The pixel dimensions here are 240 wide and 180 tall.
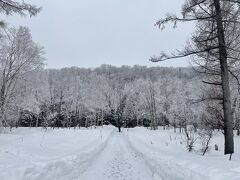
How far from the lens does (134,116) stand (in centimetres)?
9531

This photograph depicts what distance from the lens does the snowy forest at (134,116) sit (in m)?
10.2

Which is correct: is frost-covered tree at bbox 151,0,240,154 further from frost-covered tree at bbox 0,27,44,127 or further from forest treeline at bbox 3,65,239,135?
forest treeline at bbox 3,65,239,135

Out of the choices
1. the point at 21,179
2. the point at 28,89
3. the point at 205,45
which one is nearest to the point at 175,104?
the point at 28,89

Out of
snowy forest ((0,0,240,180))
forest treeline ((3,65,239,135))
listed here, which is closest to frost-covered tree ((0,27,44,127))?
snowy forest ((0,0,240,180))

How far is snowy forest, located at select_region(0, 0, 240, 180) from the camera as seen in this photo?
403 inches

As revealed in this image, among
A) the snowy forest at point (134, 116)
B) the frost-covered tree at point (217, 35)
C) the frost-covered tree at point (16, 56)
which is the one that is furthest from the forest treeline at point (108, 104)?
the frost-covered tree at point (217, 35)

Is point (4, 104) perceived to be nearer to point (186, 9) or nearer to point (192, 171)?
point (186, 9)

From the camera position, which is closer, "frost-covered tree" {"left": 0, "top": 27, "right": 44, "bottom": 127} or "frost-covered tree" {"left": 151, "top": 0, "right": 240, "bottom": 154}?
"frost-covered tree" {"left": 151, "top": 0, "right": 240, "bottom": 154}

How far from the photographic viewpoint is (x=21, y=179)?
741cm

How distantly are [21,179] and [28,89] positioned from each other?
3525 centimetres

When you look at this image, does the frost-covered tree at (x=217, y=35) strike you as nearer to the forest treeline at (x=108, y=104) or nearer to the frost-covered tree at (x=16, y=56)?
the frost-covered tree at (x=16, y=56)

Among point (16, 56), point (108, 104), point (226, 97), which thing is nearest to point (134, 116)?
point (108, 104)

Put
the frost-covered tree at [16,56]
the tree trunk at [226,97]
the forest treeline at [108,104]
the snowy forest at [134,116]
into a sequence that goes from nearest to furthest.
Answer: the snowy forest at [134,116]
the tree trunk at [226,97]
the frost-covered tree at [16,56]
the forest treeline at [108,104]

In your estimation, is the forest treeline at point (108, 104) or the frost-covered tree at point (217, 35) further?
the forest treeline at point (108, 104)
